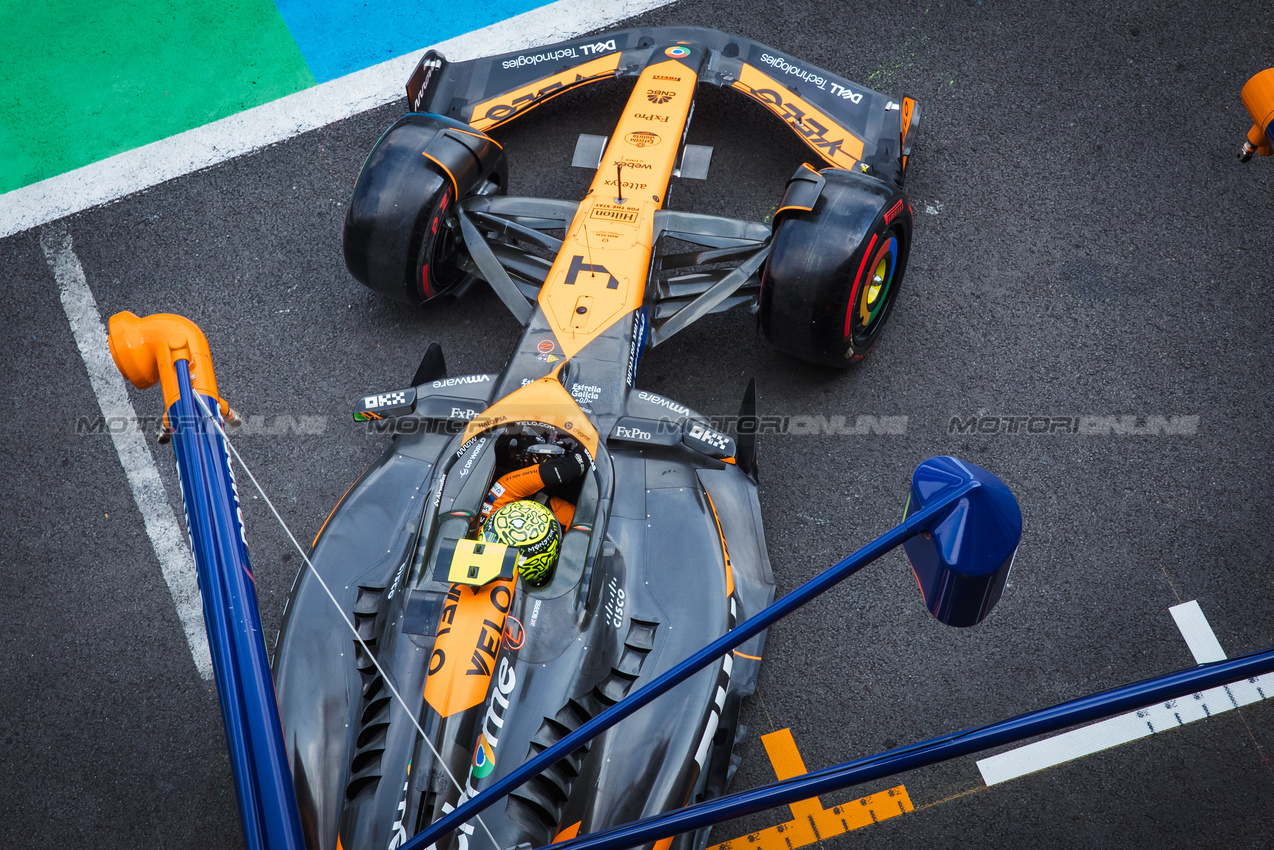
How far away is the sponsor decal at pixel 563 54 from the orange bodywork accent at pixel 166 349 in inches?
134

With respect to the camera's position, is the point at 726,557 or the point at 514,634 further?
the point at 726,557

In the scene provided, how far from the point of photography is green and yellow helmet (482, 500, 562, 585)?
3518 millimetres

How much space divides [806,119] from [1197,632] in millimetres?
3181

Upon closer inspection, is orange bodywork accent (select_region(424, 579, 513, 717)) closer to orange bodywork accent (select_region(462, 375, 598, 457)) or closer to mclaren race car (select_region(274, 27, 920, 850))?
mclaren race car (select_region(274, 27, 920, 850))

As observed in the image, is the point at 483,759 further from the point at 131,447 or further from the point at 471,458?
the point at 131,447

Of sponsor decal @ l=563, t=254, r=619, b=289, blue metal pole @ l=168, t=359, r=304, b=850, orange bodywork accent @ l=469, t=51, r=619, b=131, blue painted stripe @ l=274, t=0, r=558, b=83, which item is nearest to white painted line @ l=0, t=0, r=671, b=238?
blue painted stripe @ l=274, t=0, r=558, b=83

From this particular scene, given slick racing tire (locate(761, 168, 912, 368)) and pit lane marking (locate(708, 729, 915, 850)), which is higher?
slick racing tire (locate(761, 168, 912, 368))

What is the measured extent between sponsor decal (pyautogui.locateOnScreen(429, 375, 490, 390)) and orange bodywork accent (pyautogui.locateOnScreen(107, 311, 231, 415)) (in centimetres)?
176

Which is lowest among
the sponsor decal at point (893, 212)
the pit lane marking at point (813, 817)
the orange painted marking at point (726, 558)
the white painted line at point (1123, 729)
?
the white painted line at point (1123, 729)

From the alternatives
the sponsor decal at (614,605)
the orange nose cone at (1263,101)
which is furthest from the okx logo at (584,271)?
the orange nose cone at (1263,101)

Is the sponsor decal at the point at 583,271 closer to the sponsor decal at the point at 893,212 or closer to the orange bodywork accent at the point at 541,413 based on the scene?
the orange bodywork accent at the point at 541,413

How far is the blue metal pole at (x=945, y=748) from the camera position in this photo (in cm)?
175

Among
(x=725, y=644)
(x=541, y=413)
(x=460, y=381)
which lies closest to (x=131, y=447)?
(x=460, y=381)

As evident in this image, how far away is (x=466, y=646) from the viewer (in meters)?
3.26
